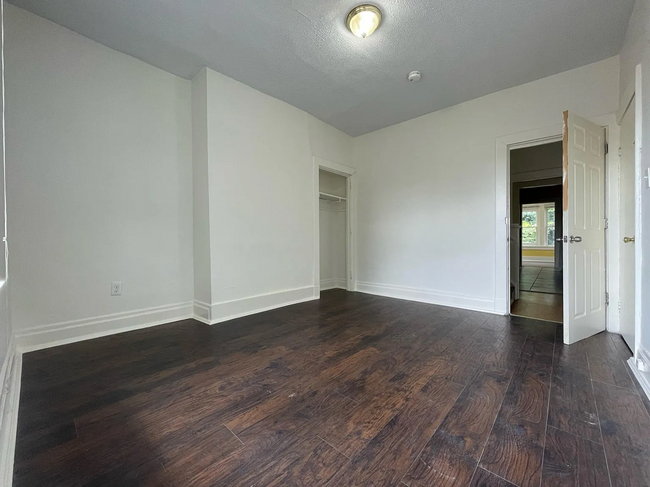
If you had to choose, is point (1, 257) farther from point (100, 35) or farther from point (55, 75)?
point (100, 35)

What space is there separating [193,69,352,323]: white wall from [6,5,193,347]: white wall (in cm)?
41

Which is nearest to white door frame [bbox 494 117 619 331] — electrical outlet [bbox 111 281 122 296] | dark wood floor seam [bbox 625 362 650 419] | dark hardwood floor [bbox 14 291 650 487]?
dark hardwood floor [bbox 14 291 650 487]

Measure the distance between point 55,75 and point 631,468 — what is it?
4.25 metres

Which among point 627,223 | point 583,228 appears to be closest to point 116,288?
point 583,228

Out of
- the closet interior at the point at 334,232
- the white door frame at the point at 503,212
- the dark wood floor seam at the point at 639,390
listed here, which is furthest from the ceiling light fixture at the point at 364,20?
the dark wood floor seam at the point at 639,390

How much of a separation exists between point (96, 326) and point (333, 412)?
2327mm

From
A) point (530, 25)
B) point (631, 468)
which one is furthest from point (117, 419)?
point (530, 25)

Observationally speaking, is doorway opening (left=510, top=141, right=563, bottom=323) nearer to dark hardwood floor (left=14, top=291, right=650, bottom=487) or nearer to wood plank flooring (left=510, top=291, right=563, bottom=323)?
wood plank flooring (left=510, top=291, right=563, bottom=323)

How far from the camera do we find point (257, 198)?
10.5ft

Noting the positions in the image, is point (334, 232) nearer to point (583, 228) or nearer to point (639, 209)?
point (583, 228)

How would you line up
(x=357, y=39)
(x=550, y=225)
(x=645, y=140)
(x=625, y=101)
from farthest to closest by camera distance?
1. (x=550, y=225)
2. (x=357, y=39)
3. (x=625, y=101)
4. (x=645, y=140)

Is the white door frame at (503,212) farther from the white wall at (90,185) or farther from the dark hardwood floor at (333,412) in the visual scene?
the white wall at (90,185)

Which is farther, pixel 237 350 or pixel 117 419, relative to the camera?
pixel 237 350

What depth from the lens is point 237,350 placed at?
212cm
